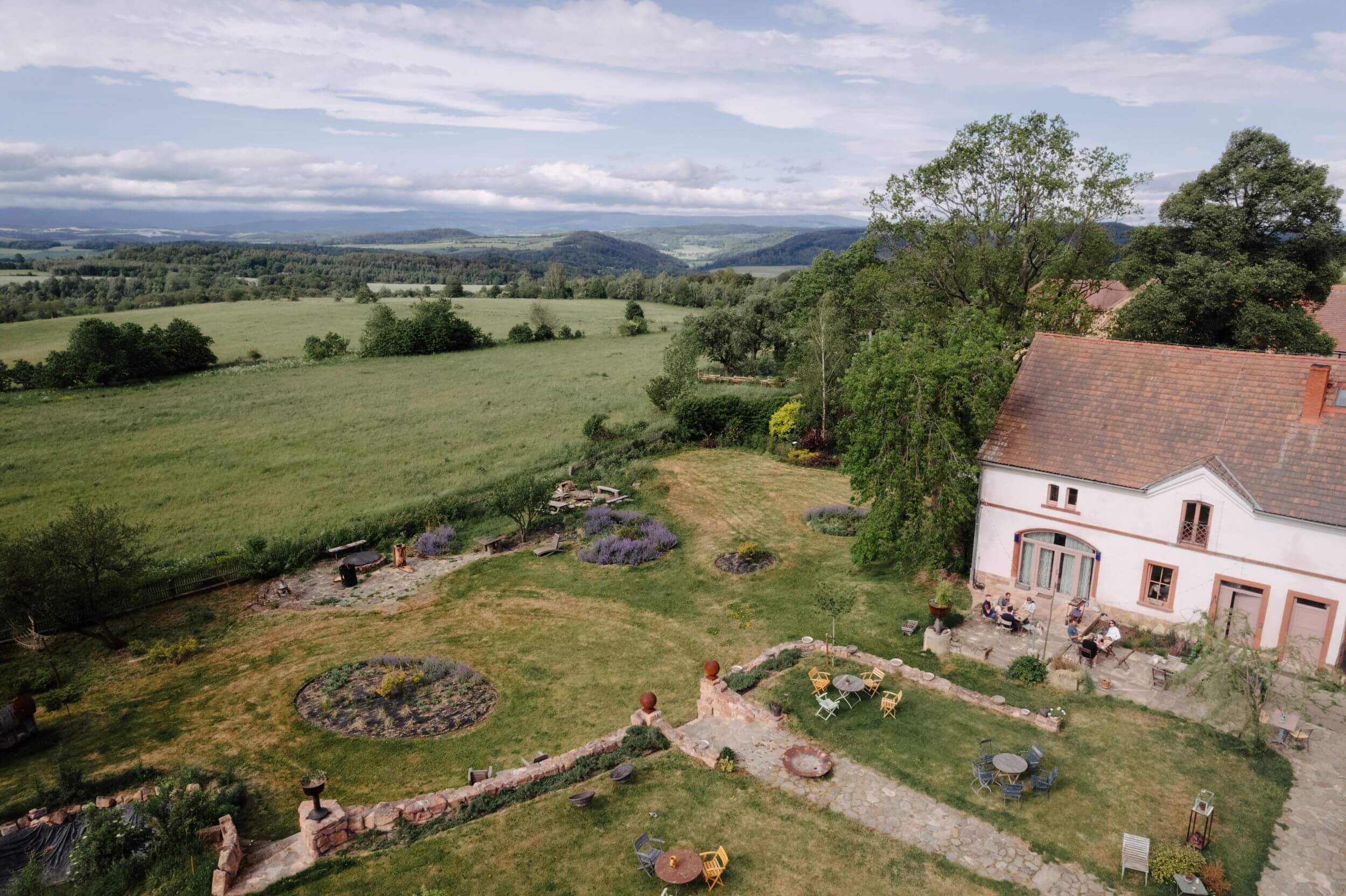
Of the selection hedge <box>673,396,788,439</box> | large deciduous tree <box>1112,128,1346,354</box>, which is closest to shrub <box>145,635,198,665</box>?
Answer: hedge <box>673,396,788,439</box>

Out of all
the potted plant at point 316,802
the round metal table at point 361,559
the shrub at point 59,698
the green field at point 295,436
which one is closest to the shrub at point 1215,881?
the potted plant at point 316,802

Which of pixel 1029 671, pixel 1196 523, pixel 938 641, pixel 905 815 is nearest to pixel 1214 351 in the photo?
pixel 1196 523

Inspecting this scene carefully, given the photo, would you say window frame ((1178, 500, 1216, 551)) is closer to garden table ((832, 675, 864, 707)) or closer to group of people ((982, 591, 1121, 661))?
group of people ((982, 591, 1121, 661))

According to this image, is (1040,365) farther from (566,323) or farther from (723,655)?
(566,323)

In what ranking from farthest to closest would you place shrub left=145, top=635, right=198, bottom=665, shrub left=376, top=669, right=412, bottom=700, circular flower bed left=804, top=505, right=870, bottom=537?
circular flower bed left=804, top=505, right=870, bottom=537, shrub left=145, top=635, right=198, bottom=665, shrub left=376, top=669, right=412, bottom=700

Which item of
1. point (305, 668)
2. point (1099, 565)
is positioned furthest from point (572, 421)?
point (1099, 565)

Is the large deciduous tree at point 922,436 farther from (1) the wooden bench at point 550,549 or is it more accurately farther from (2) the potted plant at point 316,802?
(2) the potted plant at point 316,802
